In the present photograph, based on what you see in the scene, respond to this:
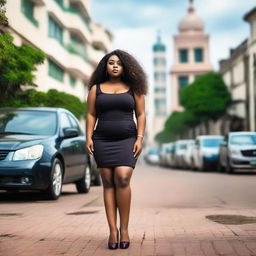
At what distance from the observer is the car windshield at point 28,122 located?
12391 mm

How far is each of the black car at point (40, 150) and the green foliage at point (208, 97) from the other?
50354 millimetres

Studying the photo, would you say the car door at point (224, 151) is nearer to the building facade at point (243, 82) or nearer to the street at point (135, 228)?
the street at point (135, 228)

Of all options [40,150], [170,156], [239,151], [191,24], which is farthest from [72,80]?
[191,24]

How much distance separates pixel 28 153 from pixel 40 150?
23 centimetres

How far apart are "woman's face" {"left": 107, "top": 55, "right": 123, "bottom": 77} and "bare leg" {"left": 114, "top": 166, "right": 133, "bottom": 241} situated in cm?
90

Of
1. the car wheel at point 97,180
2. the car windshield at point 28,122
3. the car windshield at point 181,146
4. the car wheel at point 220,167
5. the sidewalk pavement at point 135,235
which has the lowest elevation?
the sidewalk pavement at point 135,235

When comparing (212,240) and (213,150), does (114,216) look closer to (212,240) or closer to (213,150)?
(212,240)

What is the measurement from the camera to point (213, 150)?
108ft

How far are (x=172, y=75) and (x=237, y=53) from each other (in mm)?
60841

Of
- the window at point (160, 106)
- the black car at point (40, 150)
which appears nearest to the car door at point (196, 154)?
the black car at point (40, 150)

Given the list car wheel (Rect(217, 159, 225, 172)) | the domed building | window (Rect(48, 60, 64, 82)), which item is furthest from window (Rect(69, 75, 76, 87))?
the domed building

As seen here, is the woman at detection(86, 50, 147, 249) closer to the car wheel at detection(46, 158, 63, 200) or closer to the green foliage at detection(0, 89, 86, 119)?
the car wheel at detection(46, 158, 63, 200)

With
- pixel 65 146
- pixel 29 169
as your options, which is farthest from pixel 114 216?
pixel 65 146

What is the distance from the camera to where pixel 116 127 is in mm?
6398
